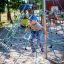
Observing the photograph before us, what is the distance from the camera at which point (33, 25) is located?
17.7 feet

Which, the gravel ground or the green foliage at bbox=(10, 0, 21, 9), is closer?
the gravel ground

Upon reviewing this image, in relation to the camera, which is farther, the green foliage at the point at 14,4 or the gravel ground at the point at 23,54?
the green foliage at the point at 14,4

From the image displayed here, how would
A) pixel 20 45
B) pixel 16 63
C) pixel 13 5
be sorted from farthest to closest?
1. pixel 13 5
2. pixel 20 45
3. pixel 16 63

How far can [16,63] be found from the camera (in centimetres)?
493

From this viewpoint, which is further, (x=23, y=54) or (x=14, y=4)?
(x=14, y=4)

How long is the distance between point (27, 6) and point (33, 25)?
4773 mm

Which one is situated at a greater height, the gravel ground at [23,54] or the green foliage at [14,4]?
the green foliage at [14,4]

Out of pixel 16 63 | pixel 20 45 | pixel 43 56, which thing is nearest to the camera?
pixel 16 63

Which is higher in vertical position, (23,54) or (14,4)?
(14,4)

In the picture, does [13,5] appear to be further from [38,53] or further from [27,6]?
[38,53]

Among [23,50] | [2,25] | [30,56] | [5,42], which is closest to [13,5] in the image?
[2,25]

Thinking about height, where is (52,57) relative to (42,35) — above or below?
below

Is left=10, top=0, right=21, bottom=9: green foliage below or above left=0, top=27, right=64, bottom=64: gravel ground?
above

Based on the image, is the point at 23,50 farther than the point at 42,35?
Yes
